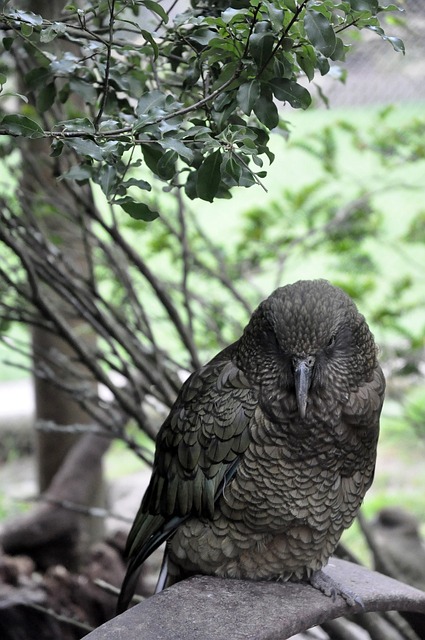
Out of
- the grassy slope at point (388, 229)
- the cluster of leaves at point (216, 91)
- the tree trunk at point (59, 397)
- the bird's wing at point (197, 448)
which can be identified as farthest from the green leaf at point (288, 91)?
the grassy slope at point (388, 229)

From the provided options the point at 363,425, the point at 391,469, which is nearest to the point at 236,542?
the point at 363,425

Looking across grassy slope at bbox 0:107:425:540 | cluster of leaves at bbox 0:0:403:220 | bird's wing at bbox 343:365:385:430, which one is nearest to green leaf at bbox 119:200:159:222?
cluster of leaves at bbox 0:0:403:220

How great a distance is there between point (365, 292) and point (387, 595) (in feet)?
5.24

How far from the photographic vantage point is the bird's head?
4.34ft

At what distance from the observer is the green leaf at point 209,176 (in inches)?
44.4

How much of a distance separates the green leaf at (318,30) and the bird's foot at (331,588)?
36.6 inches

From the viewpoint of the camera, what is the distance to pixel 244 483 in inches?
56.6

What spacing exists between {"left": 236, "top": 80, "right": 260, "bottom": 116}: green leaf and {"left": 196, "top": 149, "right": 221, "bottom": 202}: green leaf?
71 mm

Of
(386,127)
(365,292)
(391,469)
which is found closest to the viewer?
(365,292)

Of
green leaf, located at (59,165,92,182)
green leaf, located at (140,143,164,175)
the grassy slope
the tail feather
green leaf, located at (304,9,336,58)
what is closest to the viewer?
green leaf, located at (304,9,336,58)

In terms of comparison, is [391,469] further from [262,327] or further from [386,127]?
[262,327]

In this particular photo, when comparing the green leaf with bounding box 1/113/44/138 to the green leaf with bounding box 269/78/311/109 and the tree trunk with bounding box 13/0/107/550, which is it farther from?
the tree trunk with bounding box 13/0/107/550

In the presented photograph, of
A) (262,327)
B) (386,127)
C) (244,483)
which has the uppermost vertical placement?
(386,127)

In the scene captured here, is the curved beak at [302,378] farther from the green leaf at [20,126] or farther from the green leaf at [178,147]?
the green leaf at [20,126]
